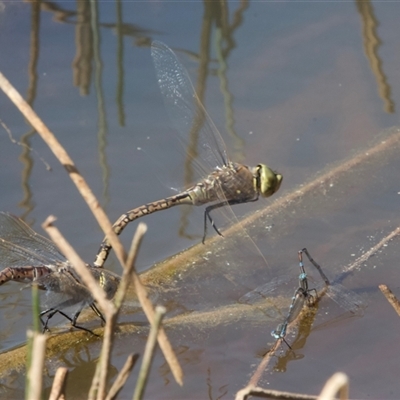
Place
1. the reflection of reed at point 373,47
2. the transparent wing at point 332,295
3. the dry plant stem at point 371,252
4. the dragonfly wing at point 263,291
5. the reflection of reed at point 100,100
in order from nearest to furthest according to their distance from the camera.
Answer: the transparent wing at point 332,295 → the dragonfly wing at point 263,291 → the dry plant stem at point 371,252 → the reflection of reed at point 100,100 → the reflection of reed at point 373,47

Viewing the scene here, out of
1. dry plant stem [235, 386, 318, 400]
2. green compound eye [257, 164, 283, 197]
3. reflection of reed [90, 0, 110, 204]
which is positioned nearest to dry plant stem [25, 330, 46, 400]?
dry plant stem [235, 386, 318, 400]

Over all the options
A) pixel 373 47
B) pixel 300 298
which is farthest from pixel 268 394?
pixel 373 47

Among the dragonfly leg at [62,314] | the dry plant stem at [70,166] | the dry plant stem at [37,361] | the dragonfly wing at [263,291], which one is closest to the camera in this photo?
the dry plant stem at [37,361]

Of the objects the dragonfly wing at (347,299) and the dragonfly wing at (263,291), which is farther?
the dragonfly wing at (263,291)

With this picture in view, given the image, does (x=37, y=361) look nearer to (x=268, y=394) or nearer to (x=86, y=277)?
(x=86, y=277)

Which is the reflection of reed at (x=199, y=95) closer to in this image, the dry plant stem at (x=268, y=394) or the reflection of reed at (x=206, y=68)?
the reflection of reed at (x=206, y=68)

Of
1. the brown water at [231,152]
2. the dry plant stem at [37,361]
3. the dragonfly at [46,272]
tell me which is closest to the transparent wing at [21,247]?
the dragonfly at [46,272]

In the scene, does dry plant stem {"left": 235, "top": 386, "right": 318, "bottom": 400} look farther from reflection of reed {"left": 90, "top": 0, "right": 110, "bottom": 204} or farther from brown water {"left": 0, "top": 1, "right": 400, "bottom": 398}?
reflection of reed {"left": 90, "top": 0, "right": 110, "bottom": 204}
